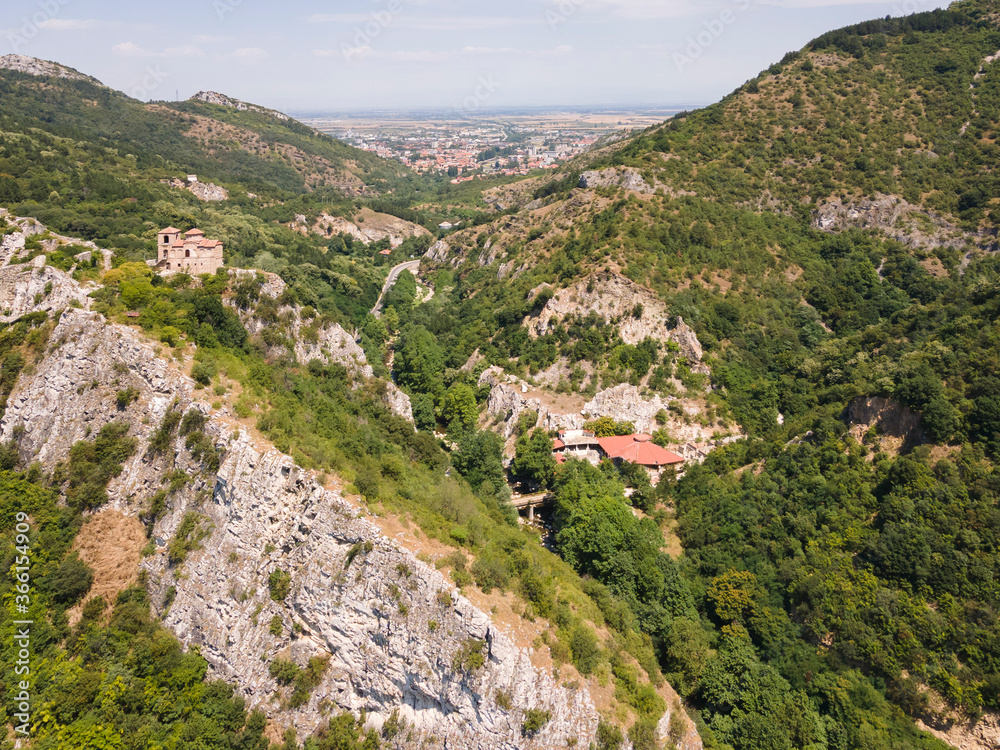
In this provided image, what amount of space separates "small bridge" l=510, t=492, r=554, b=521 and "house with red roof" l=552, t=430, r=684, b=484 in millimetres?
3797

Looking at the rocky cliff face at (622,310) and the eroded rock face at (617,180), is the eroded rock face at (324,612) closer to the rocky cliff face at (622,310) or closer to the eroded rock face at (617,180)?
the rocky cliff face at (622,310)

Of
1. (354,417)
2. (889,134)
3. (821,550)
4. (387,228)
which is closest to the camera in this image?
(821,550)

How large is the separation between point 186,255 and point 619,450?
40.5m

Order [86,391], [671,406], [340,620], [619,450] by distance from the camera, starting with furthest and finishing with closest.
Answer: [671,406] → [619,450] → [86,391] → [340,620]

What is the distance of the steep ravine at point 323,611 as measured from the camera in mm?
25828

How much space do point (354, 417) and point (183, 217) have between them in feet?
141

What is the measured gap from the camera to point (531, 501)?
157 feet

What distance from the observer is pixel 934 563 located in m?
33.4

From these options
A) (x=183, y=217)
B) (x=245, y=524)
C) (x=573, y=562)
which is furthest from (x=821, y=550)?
(x=183, y=217)

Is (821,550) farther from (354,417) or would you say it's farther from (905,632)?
(354,417)

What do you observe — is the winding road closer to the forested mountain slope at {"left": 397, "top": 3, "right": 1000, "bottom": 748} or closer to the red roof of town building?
the forested mountain slope at {"left": 397, "top": 3, "right": 1000, "bottom": 748}

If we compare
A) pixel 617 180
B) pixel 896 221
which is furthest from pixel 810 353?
pixel 617 180

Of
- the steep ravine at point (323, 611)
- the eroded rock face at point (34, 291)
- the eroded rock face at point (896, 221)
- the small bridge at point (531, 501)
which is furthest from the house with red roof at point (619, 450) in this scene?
the eroded rock face at point (896, 221)

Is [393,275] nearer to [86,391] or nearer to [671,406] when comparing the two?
[671,406]
